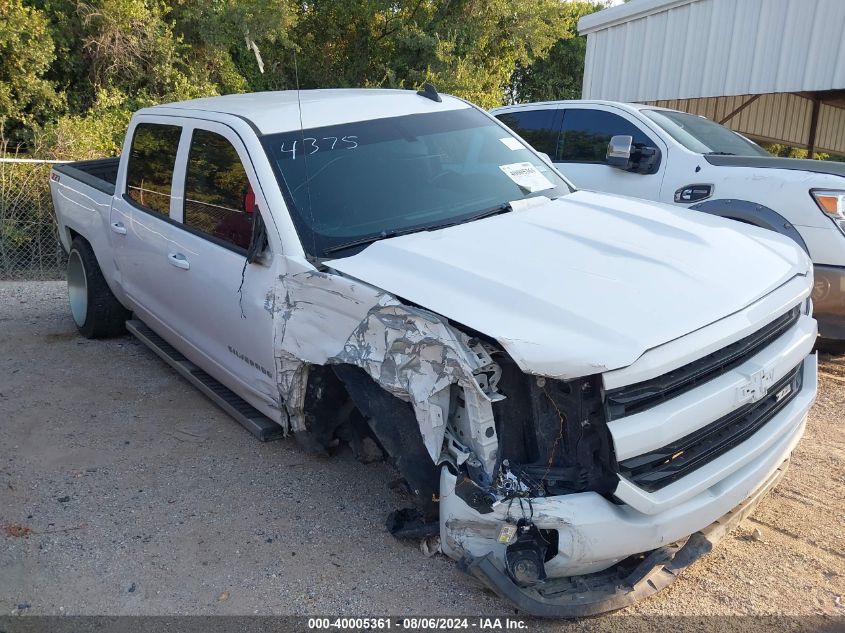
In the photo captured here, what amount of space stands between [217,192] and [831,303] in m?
3.90

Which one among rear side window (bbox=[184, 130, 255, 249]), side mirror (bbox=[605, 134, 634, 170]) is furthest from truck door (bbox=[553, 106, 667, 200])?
rear side window (bbox=[184, 130, 255, 249])

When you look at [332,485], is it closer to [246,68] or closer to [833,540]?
[833,540]

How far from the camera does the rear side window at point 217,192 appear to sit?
3.74m

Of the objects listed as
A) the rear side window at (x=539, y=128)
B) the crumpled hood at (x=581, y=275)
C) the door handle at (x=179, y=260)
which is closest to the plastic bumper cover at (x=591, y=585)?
the crumpled hood at (x=581, y=275)

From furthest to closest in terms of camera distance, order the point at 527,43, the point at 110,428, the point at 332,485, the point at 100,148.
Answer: the point at 527,43 < the point at 100,148 < the point at 110,428 < the point at 332,485

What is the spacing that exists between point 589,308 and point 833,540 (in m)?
1.72

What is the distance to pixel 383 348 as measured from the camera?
284 centimetres

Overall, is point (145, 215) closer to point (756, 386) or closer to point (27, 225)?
point (756, 386)

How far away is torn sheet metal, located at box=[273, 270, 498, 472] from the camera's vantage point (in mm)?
2600

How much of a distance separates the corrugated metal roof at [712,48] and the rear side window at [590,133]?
12.4ft

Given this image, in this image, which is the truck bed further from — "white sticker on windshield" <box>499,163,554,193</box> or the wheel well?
"white sticker on windshield" <box>499,163,554,193</box>

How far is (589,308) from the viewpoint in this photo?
8.62 feet

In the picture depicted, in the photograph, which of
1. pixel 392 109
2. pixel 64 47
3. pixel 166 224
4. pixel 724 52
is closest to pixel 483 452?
pixel 392 109

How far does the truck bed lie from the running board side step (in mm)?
1189
